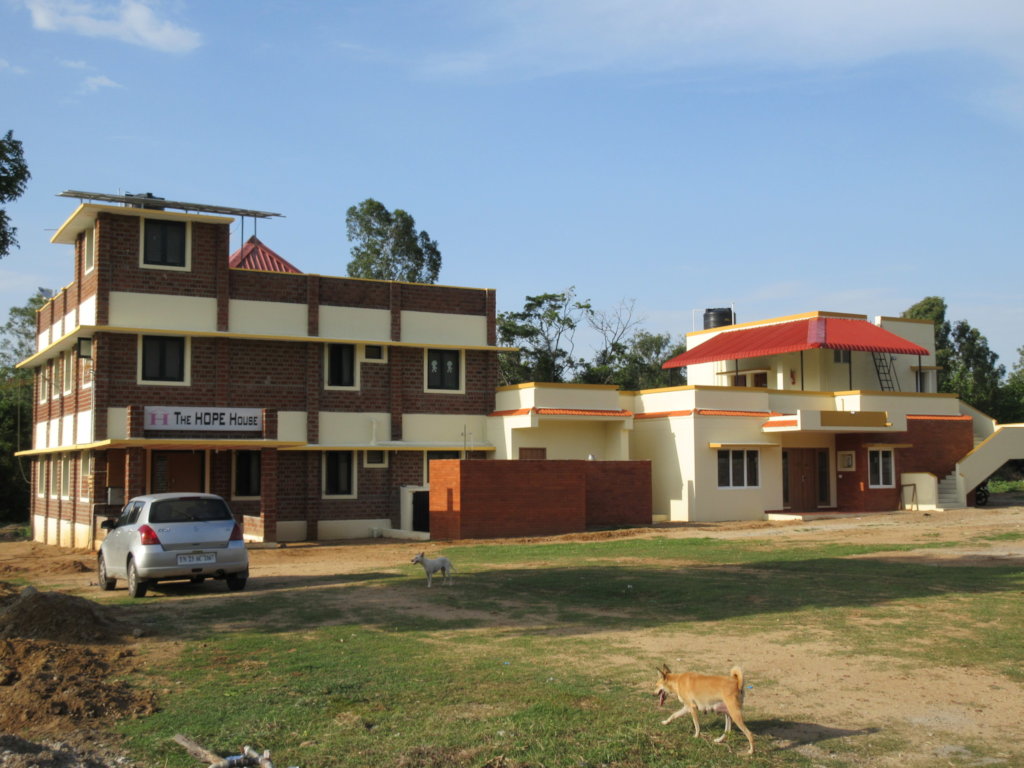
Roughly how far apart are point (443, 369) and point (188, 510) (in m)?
16.5

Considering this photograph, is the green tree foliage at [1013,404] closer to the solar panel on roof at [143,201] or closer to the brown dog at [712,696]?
the solar panel on roof at [143,201]

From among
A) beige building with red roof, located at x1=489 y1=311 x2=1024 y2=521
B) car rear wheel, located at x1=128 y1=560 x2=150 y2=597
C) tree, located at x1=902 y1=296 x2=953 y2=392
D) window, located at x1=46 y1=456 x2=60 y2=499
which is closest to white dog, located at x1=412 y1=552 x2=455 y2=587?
car rear wheel, located at x1=128 y1=560 x2=150 y2=597

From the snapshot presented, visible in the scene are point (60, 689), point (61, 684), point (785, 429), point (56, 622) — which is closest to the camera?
point (60, 689)

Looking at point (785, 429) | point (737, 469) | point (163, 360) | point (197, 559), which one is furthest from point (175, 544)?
point (785, 429)

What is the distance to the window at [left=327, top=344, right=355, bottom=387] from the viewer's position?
29922 mm

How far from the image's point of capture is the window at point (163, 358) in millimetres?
27047

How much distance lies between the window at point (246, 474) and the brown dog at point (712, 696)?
74.9ft

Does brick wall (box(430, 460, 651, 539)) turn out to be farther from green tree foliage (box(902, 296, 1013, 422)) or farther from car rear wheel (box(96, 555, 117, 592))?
green tree foliage (box(902, 296, 1013, 422))

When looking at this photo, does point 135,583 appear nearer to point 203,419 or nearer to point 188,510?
point 188,510

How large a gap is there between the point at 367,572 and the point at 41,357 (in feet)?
60.2

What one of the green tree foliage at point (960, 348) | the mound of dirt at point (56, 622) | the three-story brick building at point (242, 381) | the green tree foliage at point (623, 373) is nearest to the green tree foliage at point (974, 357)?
the green tree foliage at point (960, 348)

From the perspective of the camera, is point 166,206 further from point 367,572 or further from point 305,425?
point 367,572

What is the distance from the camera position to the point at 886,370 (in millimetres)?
39125

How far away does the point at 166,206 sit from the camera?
1112 inches
